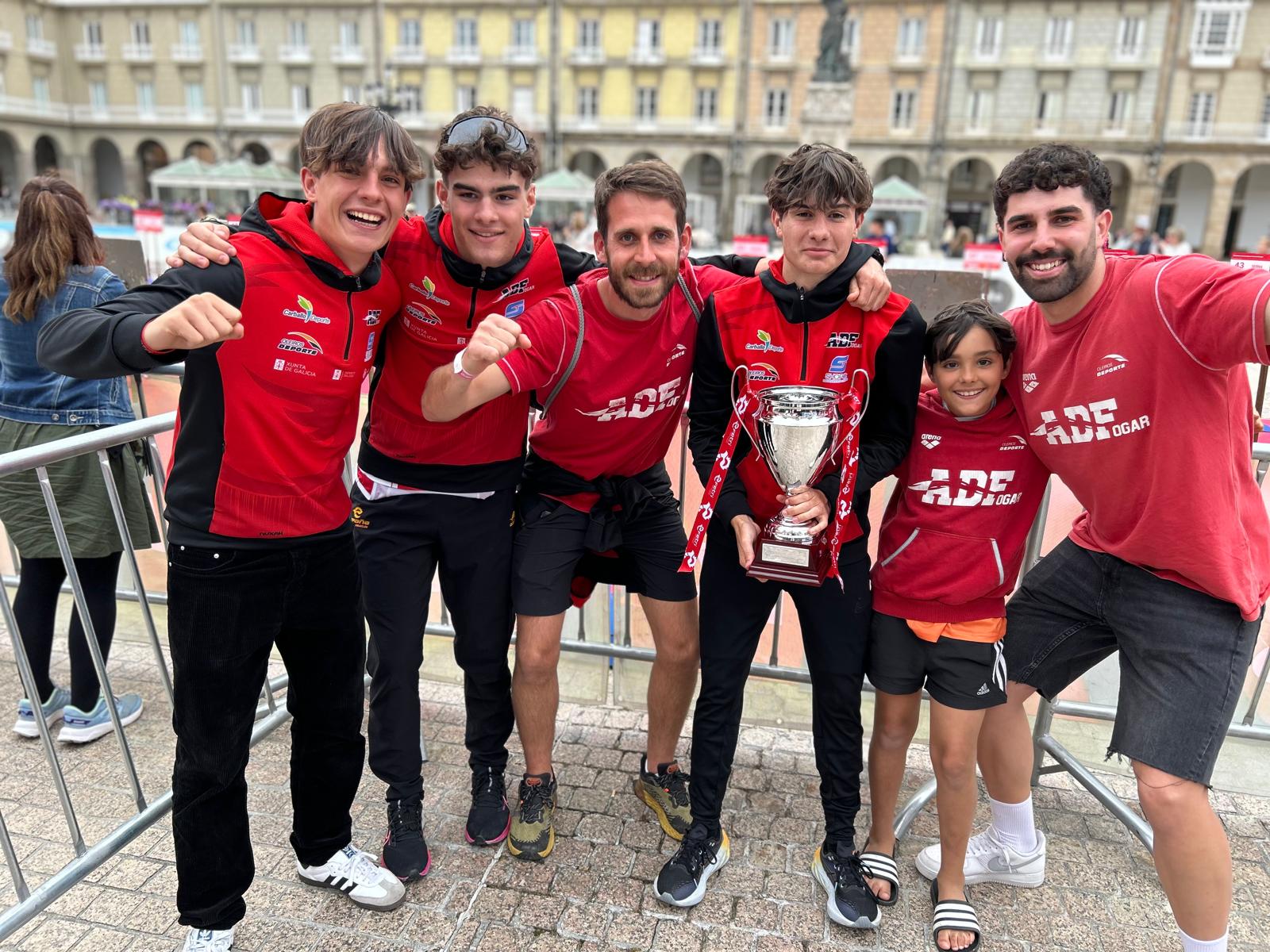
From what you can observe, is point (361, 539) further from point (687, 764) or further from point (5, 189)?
point (5, 189)

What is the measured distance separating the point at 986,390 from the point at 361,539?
2185 mm

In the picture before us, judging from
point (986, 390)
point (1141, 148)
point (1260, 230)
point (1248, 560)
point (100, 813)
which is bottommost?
point (100, 813)

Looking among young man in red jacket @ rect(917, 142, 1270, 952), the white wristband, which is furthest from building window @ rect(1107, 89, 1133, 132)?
the white wristband

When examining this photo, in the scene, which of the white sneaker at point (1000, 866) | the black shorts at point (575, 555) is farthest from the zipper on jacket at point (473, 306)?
the white sneaker at point (1000, 866)

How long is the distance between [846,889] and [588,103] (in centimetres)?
5020

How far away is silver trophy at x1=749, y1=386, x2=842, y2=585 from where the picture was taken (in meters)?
2.63

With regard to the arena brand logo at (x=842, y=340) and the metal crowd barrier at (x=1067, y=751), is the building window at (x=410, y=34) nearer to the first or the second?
the arena brand logo at (x=842, y=340)

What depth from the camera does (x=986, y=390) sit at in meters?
2.72

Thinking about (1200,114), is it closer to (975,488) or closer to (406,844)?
(975,488)

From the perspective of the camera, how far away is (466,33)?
47.9m

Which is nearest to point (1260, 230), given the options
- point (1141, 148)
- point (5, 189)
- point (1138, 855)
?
point (1141, 148)

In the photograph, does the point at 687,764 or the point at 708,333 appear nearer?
the point at 708,333

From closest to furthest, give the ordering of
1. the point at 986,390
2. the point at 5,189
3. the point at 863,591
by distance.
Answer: the point at 986,390, the point at 863,591, the point at 5,189

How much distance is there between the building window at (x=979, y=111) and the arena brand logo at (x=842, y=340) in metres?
46.9
